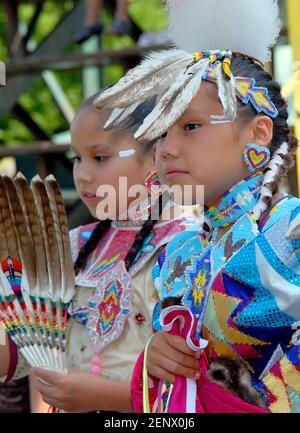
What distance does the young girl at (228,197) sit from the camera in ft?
4.97

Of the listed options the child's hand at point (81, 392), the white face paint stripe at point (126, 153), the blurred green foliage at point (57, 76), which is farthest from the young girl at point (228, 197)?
the blurred green foliage at point (57, 76)

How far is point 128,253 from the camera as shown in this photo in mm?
2266

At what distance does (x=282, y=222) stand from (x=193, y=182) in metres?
0.24

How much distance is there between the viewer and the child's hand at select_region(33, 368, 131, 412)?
2.02 meters

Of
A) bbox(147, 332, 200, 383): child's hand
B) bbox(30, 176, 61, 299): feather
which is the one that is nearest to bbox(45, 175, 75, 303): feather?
bbox(30, 176, 61, 299): feather

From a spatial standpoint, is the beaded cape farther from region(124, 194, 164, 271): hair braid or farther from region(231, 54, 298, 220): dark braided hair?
region(231, 54, 298, 220): dark braided hair

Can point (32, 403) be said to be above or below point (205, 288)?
below

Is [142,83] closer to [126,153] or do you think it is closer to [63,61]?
[126,153]

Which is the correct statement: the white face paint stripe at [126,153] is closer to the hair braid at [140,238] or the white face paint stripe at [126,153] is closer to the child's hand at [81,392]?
the hair braid at [140,238]

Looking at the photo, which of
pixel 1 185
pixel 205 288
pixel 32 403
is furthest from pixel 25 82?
pixel 205 288

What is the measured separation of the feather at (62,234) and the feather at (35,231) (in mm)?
43

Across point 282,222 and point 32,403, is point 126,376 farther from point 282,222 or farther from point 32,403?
point 282,222

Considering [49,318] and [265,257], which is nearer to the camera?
[265,257]

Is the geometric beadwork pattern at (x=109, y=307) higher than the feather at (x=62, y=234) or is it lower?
lower
